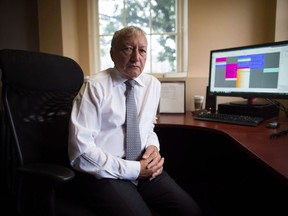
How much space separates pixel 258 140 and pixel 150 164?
526mm

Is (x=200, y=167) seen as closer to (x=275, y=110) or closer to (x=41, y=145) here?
(x=275, y=110)

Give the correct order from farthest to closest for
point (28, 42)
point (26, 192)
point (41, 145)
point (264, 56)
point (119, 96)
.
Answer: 1. point (28, 42)
2. point (264, 56)
3. point (119, 96)
4. point (41, 145)
5. point (26, 192)

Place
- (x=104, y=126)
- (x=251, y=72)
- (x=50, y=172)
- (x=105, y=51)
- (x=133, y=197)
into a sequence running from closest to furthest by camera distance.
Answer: (x=50, y=172) < (x=133, y=197) < (x=104, y=126) < (x=251, y=72) < (x=105, y=51)

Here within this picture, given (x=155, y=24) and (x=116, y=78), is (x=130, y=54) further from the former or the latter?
(x=155, y=24)

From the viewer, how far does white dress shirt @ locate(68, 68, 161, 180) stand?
1.09 meters

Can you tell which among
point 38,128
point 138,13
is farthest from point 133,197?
point 138,13

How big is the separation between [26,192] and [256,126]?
4.11 ft

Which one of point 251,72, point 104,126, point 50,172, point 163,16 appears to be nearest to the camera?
point 50,172

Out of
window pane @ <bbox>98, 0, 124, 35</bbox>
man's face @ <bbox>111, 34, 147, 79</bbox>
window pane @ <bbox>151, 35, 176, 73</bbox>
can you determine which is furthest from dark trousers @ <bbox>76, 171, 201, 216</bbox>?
window pane @ <bbox>98, 0, 124, 35</bbox>

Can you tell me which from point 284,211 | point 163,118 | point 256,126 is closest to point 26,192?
point 163,118

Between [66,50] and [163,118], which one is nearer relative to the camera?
[163,118]

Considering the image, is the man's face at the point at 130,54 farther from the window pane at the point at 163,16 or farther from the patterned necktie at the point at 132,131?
the window pane at the point at 163,16

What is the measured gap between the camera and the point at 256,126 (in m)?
1.41

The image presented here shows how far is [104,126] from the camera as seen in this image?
121cm
